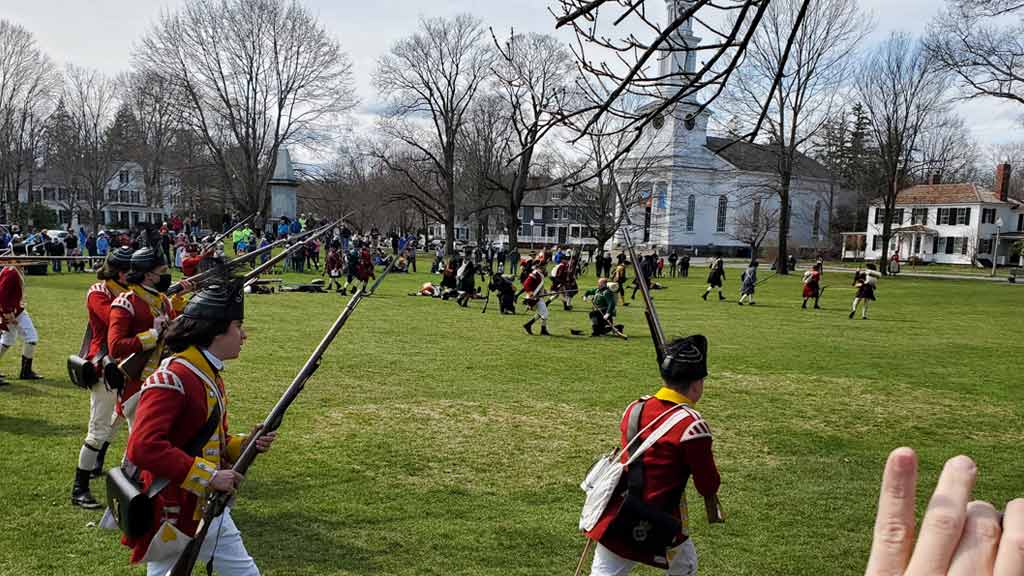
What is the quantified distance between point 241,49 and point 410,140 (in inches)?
483

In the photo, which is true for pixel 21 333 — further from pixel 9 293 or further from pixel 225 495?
pixel 225 495

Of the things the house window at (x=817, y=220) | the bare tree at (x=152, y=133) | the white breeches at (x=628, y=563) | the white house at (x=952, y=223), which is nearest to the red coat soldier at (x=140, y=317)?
the white breeches at (x=628, y=563)

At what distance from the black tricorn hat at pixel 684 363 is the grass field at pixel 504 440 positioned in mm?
2306

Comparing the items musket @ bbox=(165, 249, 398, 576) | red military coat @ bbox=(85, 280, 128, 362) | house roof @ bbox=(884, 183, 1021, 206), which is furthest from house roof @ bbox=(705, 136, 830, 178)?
musket @ bbox=(165, 249, 398, 576)

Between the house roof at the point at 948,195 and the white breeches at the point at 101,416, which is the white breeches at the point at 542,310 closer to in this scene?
the white breeches at the point at 101,416

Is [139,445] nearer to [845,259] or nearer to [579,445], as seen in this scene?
[579,445]

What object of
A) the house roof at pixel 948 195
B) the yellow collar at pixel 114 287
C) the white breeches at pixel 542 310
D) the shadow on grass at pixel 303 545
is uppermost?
the house roof at pixel 948 195

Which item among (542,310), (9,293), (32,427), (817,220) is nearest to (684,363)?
(32,427)

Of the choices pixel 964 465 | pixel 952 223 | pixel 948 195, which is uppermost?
pixel 948 195

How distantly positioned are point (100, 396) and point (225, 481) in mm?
3838

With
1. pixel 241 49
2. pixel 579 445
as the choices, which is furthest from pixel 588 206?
pixel 579 445

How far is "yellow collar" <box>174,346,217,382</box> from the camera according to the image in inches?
151

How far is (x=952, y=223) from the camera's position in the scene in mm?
72000

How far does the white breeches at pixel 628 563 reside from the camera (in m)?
4.32
